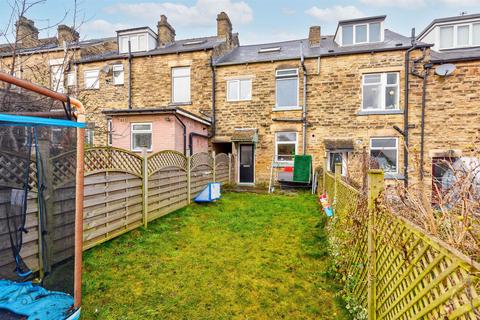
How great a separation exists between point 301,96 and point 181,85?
6.63 metres

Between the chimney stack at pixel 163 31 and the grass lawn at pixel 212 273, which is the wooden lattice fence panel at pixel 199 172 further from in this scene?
the chimney stack at pixel 163 31

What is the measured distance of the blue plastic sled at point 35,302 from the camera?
92.4 inches

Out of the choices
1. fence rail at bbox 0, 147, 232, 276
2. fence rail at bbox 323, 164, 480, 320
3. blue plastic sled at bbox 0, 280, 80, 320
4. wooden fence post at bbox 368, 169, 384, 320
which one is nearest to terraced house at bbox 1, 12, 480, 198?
fence rail at bbox 0, 147, 232, 276

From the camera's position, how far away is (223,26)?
49.6ft

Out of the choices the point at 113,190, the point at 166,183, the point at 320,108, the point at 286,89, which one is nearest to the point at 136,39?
the point at 286,89

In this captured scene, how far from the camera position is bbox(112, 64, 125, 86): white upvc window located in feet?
48.1

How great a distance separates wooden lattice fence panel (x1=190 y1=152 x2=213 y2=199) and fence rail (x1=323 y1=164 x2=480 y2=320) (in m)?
5.81

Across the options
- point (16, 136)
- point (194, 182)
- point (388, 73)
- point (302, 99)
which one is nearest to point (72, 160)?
point (16, 136)

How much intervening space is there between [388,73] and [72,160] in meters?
13.3

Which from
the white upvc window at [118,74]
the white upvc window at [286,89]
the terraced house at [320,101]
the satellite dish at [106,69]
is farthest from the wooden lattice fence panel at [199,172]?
the satellite dish at [106,69]

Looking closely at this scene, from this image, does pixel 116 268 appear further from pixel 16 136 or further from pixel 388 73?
pixel 388 73

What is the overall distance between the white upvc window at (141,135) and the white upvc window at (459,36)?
15.4 meters

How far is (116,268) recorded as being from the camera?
384 cm

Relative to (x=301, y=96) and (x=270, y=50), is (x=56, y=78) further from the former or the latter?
(x=270, y=50)
